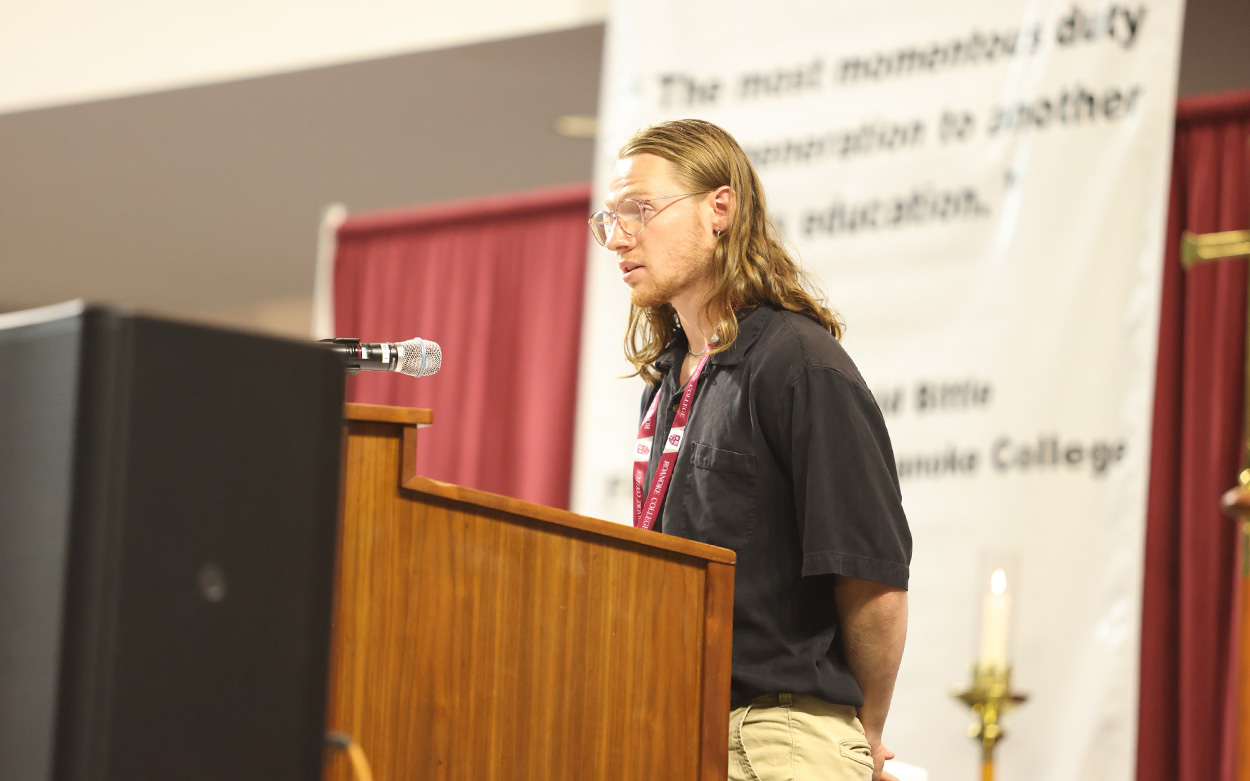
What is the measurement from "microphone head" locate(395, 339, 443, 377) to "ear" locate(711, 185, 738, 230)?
53 cm

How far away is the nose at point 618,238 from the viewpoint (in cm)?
182

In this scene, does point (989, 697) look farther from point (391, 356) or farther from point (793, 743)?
point (391, 356)

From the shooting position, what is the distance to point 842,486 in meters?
1.54

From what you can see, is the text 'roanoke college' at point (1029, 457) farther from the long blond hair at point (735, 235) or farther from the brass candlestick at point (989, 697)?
the long blond hair at point (735, 235)

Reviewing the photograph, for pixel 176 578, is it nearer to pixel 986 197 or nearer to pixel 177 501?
pixel 177 501

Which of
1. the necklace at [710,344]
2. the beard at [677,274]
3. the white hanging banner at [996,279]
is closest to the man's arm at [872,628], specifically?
the necklace at [710,344]

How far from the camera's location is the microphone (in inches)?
54.1

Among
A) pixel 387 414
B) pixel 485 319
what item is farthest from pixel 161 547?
pixel 485 319

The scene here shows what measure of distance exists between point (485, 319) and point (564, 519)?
3.72 m

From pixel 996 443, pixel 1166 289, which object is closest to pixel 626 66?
pixel 996 443

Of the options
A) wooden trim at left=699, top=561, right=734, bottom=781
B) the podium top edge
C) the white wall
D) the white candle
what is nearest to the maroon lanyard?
wooden trim at left=699, top=561, right=734, bottom=781

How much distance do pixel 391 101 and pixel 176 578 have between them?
14.2 feet

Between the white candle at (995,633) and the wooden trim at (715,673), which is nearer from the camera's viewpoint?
the wooden trim at (715,673)

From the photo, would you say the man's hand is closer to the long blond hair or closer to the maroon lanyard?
the maroon lanyard
